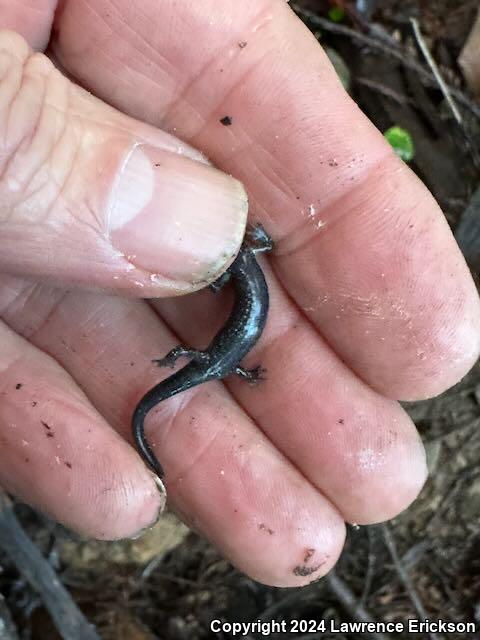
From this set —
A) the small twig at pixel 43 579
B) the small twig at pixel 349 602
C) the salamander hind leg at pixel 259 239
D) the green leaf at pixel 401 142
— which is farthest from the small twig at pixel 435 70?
the small twig at pixel 43 579

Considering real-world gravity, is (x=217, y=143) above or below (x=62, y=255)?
above

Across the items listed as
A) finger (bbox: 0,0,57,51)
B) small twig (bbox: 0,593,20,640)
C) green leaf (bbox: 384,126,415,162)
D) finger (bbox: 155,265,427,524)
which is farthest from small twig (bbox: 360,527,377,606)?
finger (bbox: 0,0,57,51)

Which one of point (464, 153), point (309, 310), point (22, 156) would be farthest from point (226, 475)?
point (464, 153)

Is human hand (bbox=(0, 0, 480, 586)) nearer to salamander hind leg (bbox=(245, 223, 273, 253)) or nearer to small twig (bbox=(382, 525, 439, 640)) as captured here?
salamander hind leg (bbox=(245, 223, 273, 253))

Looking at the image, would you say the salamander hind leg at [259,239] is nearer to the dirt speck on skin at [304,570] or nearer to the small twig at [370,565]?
the dirt speck on skin at [304,570]

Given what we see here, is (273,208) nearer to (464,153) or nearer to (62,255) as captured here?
(62,255)

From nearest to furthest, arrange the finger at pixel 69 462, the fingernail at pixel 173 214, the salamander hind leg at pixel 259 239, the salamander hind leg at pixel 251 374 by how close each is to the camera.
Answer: the fingernail at pixel 173 214
the finger at pixel 69 462
the salamander hind leg at pixel 259 239
the salamander hind leg at pixel 251 374

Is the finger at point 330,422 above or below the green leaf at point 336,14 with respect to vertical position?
below
